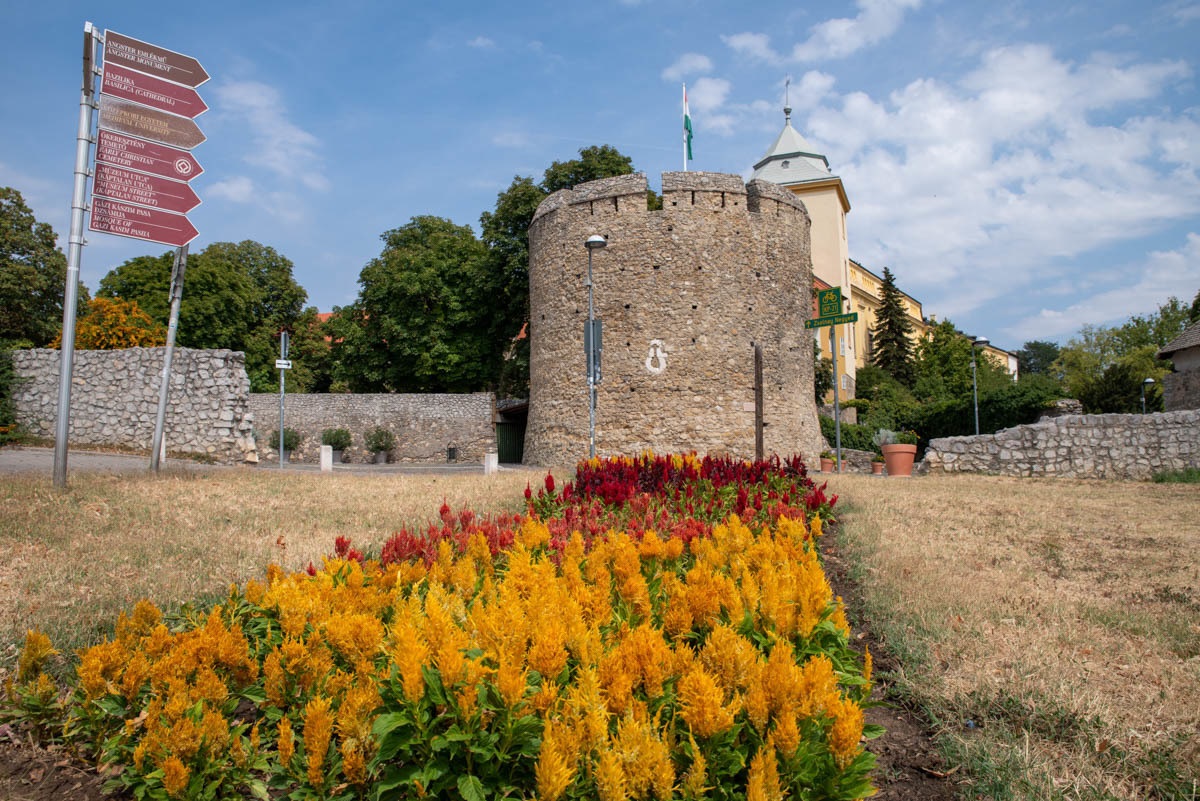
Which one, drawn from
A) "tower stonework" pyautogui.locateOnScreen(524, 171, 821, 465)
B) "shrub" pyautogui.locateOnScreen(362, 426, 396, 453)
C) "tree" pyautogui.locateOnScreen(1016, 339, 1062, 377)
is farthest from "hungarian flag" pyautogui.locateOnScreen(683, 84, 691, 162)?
"tree" pyautogui.locateOnScreen(1016, 339, 1062, 377)

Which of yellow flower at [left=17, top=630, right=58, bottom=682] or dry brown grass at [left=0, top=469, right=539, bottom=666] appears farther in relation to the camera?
dry brown grass at [left=0, top=469, right=539, bottom=666]

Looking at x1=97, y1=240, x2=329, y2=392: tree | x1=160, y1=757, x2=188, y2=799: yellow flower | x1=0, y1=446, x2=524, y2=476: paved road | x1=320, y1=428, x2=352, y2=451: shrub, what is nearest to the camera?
x1=160, y1=757, x2=188, y2=799: yellow flower

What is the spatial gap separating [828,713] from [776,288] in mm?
20057

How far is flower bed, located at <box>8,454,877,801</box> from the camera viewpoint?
178cm

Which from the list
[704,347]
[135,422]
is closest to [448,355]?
[704,347]

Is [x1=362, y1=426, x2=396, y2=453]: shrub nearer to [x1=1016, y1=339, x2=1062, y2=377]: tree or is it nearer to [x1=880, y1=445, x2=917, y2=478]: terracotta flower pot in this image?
[x1=880, y1=445, x2=917, y2=478]: terracotta flower pot

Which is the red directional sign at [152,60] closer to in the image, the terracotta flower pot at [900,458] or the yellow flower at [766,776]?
the yellow flower at [766,776]

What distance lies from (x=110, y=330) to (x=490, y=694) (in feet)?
79.2

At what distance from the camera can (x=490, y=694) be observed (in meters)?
1.92

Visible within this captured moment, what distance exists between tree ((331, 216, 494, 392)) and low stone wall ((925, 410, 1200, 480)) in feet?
59.8

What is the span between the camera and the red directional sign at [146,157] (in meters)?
8.18

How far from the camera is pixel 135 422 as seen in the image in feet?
42.5

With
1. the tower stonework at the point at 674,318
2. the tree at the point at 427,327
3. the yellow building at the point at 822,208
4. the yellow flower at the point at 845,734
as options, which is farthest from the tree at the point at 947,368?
the yellow flower at the point at 845,734

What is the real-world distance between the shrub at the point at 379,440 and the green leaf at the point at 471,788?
973 inches
